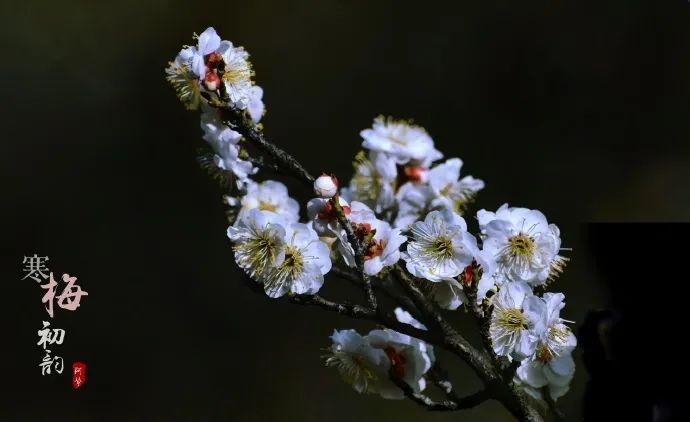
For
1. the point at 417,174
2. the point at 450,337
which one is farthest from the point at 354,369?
the point at 417,174

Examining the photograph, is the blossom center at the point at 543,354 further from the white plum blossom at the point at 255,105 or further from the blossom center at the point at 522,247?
the white plum blossom at the point at 255,105

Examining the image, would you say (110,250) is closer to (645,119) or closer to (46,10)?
(46,10)

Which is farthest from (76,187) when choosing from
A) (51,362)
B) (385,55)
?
(51,362)

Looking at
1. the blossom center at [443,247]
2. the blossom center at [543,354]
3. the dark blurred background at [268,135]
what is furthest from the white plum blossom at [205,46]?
the dark blurred background at [268,135]

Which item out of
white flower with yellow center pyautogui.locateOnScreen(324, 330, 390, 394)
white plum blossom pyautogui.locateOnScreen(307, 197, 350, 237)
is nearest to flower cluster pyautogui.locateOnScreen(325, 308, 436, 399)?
white flower with yellow center pyautogui.locateOnScreen(324, 330, 390, 394)

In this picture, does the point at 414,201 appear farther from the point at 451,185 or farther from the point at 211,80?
the point at 211,80
